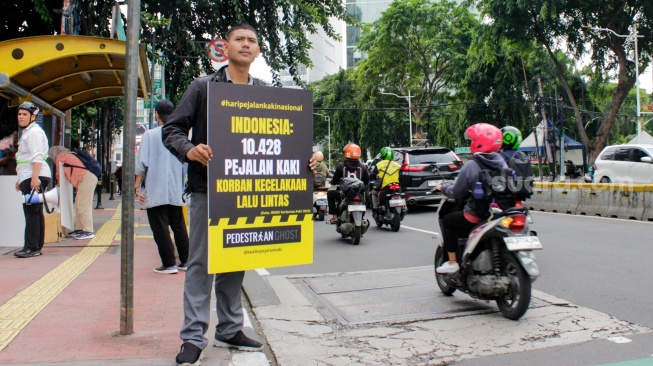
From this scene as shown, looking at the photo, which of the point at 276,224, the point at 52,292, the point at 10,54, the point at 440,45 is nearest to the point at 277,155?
the point at 276,224

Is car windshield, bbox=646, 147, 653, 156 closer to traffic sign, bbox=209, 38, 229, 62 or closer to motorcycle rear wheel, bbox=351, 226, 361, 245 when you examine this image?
motorcycle rear wheel, bbox=351, 226, 361, 245

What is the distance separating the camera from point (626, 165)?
19.0 metres

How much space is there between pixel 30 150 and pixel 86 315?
3.38 m

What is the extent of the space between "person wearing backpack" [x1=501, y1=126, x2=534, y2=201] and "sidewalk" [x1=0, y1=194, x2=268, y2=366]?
2.47m

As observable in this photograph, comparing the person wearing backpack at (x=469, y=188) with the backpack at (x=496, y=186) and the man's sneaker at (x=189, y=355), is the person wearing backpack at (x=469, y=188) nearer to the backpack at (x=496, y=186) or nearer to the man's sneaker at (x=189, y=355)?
the backpack at (x=496, y=186)

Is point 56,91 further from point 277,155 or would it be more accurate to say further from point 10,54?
point 277,155

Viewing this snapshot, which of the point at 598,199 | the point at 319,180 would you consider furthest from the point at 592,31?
the point at 319,180

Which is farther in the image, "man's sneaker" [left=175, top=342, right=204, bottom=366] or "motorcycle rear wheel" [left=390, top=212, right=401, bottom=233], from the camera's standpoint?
"motorcycle rear wheel" [left=390, top=212, right=401, bottom=233]

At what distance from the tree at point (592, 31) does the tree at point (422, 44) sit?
863 centimetres

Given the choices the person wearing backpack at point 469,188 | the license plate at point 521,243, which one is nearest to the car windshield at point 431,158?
the person wearing backpack at point 469,188

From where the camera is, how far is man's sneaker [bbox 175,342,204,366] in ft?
11.3

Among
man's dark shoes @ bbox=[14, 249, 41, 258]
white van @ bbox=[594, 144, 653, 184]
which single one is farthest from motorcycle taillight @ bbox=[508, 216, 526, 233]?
white van @ bbox=[594, 144, 653, 184]

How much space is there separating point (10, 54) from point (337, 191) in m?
5.58

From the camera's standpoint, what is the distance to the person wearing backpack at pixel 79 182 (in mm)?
9812
